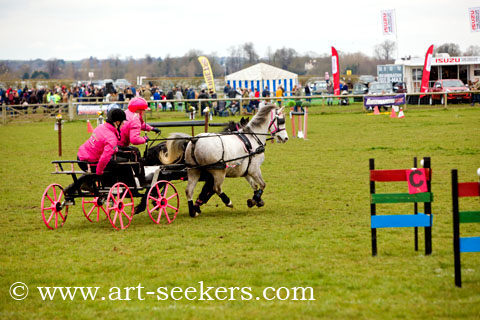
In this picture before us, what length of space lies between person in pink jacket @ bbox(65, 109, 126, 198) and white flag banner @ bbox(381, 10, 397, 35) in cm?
5143

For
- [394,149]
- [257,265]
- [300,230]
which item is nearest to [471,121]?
[394,149]

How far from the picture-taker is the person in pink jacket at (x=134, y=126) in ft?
33.4

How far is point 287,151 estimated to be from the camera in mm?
21516

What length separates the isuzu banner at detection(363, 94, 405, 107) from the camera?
1422 inches

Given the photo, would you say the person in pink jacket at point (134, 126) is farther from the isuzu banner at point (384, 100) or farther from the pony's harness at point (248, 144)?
the isuzu banner at point (384, 100)

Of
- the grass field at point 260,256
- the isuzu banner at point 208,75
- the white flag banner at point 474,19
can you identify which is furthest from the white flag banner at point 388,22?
the grass field at point 260,256

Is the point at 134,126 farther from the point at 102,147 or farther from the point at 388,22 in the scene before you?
the point at 388,22

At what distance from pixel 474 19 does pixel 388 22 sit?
29.7 ft

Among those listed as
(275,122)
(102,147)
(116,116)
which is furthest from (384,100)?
(102,147)

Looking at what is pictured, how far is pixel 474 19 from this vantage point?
168ft

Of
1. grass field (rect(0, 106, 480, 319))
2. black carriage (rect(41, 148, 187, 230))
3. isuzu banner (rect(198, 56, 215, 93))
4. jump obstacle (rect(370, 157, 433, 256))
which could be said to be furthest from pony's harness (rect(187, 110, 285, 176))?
isuzu banner (rect(198, 56, 215, 93))

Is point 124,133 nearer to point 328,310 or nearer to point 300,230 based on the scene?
point 300,230

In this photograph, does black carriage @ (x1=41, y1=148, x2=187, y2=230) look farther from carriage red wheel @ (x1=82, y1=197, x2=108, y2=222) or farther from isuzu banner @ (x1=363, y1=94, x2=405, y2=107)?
isuzu banner @ (x1=363, y1=94, x2=405, y2=107)

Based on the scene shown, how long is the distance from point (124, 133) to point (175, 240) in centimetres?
214
